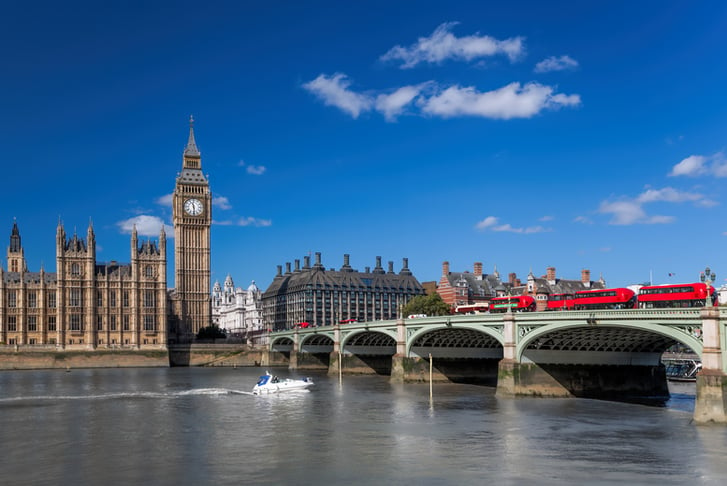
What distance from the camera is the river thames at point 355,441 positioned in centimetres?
3309

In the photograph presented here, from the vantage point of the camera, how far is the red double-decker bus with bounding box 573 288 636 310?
→ 2453 inches

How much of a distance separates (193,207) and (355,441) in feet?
416

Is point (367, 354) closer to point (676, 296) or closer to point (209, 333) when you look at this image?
point (676, 296)

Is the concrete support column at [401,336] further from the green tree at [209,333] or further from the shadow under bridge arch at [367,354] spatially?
the green tree at [209,333]

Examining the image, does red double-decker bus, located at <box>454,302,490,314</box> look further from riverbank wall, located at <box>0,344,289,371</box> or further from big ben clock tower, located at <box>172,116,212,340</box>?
big ben clock tower, located at <box>172,116,212,340</box>

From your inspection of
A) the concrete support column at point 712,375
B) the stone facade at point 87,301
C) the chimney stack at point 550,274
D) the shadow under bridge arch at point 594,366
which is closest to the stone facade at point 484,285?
the chimney stack at point 550,274

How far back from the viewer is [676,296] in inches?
2249

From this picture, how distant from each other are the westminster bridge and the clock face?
6654 cm

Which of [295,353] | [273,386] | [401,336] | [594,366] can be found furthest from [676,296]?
[295,353]

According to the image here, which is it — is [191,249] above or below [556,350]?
above

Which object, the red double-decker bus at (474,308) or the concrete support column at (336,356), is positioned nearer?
the red double-decker bus at (474,308)

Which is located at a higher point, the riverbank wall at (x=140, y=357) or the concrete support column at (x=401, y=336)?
the concrete support column at (x=401, y=336)

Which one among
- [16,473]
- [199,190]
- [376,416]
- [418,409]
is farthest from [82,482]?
[199,190]

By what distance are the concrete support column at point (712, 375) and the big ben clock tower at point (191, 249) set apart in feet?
408
